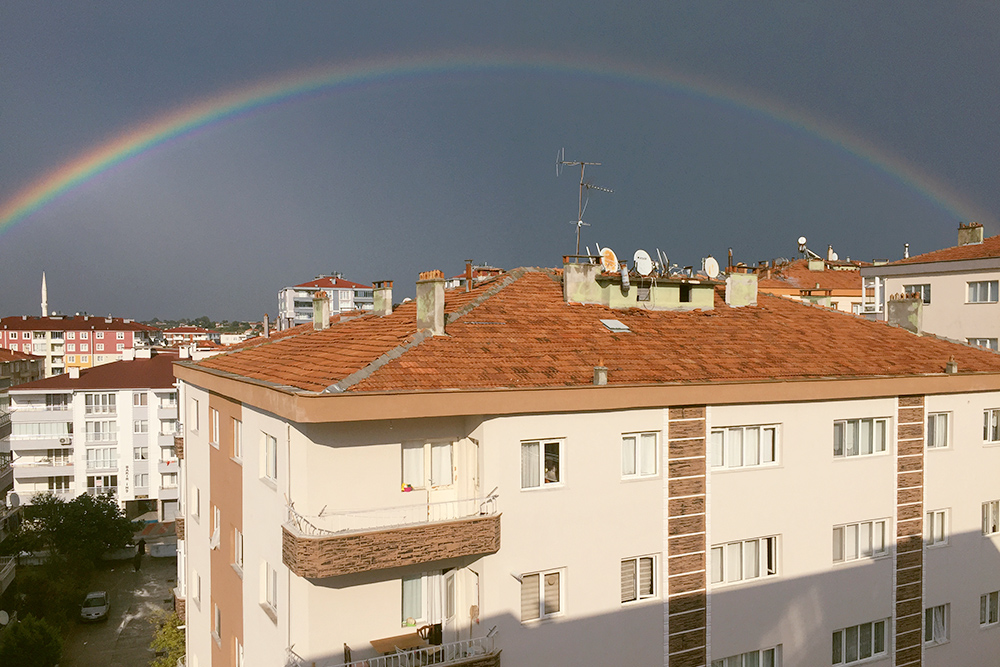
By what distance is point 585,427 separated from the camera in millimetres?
14375

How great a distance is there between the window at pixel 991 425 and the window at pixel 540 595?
534 inches

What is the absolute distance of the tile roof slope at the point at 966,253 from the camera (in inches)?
1326

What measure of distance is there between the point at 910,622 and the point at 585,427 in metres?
11.0

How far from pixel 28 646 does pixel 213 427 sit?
2249cm

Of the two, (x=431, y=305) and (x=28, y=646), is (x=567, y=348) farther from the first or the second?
(x=28, y=646)

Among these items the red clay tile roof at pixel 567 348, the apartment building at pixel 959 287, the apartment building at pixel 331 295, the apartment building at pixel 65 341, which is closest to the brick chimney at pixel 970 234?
the apartment building at pixel 959 287

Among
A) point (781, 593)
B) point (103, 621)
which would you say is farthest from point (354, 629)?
point (103, 621)

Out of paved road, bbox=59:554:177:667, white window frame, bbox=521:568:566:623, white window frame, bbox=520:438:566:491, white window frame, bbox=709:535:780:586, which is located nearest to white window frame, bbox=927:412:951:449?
white window frame, bbox=709:535:780:586

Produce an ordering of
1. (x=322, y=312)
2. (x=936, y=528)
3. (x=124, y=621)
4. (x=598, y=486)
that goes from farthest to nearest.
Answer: (x=124, y=621) < (x=322, y=312) < (x=936, y=528) < (x=598, y=486)

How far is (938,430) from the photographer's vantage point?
1903cm

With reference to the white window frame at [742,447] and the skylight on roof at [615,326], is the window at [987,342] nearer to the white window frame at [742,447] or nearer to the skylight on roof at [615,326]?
the white window frame at [742,447]

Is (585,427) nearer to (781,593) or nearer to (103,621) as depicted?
(781,593)

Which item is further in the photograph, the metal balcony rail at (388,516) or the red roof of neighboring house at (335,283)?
the red roof of neighboring house at (335,283)

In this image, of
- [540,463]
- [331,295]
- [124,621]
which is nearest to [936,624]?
[540,463]
